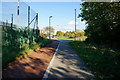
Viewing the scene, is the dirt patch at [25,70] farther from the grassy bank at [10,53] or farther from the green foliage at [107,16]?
the green foliage at [107,16]

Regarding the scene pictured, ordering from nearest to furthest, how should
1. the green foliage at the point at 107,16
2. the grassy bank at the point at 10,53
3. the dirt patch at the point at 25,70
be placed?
the dirt patch at the point at 25,70 → the grassy bank at the point at 10,53 → the green foliage at the point at 107,16

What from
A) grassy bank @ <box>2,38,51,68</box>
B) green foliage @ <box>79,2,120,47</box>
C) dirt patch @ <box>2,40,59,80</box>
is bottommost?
dirt patch @ <box>2,40,59,80</box>

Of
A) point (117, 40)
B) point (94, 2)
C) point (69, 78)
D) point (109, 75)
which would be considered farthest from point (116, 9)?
point (69, 78)

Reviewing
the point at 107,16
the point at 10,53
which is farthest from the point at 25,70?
the point at 107,16

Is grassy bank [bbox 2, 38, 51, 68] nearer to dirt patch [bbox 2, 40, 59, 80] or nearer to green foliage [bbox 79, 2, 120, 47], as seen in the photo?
dirt patch [bbox 2, 40, 59, 80]

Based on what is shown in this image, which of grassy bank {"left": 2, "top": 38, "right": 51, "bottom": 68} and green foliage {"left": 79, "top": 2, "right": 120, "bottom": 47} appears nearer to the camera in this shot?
grassy bank {"left": 2, "top": 38, "right": 51, "bottom": 68}

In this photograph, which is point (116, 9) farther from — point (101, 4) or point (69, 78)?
point (69, 78)

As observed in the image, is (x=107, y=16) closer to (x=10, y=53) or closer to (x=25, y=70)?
(x=10, y=53)

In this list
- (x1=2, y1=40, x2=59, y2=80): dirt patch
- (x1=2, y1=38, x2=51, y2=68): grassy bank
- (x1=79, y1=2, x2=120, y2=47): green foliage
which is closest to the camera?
(x1=2, y1=40, x2=59, y2=80): dirt patch

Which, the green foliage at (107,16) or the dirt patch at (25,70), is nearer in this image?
the dirt patch at (25,70)

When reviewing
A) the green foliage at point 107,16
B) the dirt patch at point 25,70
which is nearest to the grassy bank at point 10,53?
the dirt patch at point 25,70

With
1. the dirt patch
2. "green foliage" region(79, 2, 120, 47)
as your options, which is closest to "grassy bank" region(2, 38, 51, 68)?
the dirt patch

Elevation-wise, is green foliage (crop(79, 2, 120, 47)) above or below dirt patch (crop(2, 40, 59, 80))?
above

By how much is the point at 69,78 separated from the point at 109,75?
5.01ft
